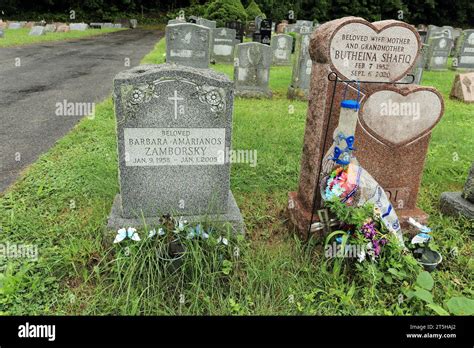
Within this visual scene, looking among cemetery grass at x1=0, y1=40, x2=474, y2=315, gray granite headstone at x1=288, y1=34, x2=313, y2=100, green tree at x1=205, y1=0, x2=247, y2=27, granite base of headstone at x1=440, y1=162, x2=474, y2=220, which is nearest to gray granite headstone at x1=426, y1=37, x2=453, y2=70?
gray granite headstone at x1=288, y1=34, x2=313, y2=100

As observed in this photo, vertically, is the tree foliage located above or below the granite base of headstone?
above

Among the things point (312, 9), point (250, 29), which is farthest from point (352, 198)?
point (312, 9)

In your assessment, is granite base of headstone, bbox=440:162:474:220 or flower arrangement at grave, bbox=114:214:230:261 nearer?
flower arrangement at grave, bbox=114:214:230:261

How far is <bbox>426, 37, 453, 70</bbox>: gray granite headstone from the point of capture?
513 inches

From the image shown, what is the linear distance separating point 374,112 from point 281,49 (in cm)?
1066

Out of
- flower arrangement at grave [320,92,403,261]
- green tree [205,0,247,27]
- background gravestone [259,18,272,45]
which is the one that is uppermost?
green tree [205,0,247,27]

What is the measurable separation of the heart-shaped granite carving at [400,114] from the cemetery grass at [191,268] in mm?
1019

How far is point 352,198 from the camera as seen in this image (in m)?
2.88

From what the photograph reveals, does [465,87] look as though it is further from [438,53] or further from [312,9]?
[312,9]

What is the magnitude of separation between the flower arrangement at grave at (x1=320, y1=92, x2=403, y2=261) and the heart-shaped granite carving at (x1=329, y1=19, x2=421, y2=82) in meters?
0.35

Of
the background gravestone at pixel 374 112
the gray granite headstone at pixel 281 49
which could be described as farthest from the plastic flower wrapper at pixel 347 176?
the gray granite headstone at pixel 281 49

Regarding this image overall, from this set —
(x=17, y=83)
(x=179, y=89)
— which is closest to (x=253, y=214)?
(x=179, y=89)

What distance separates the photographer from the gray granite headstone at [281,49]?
12.9 meters
